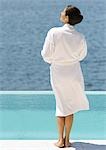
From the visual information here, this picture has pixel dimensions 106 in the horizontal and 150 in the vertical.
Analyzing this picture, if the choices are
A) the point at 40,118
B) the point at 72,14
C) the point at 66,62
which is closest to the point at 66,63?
the point at 66,62

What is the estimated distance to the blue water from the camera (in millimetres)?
13422

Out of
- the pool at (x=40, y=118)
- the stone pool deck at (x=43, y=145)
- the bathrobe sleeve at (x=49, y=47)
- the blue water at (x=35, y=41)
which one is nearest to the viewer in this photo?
the bathrobe sleeve at (x=49, y=47)

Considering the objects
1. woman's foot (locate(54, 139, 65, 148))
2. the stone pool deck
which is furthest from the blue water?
woman's foot (locate(54, 139, 65, 148))

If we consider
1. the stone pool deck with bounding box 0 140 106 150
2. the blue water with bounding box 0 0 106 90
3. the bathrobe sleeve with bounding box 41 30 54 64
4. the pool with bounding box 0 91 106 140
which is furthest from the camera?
the blue water with bounding box 0 0 106 90

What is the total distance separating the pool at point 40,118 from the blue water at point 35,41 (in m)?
3.79

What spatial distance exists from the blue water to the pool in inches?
149

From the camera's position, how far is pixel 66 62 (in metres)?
4.08

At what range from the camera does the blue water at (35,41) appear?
13.4 metres

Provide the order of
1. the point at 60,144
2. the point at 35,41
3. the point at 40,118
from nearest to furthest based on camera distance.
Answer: the point at 60,144 < the point at 40,118 < the point at 35,41

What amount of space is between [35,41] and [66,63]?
10.8 m

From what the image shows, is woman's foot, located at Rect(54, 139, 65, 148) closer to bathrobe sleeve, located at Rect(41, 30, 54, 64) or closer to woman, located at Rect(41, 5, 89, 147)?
woman, located at Rect(41, 5, 89, 147)

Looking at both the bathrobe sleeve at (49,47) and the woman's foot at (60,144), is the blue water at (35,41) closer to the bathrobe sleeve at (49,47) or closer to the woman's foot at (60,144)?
the woman's foot at (60,144)

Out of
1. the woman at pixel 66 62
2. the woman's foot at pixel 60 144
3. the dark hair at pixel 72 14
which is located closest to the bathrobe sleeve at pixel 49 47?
the woman at pixel 66 62

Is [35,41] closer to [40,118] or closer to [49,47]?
[40,118]
